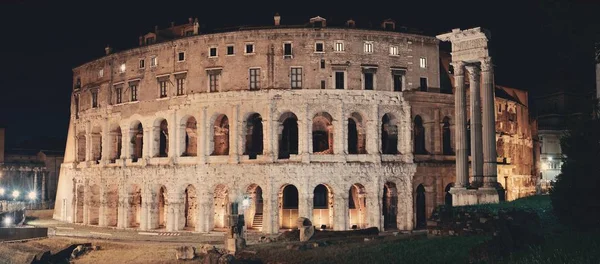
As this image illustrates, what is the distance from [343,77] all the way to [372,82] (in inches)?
76.8

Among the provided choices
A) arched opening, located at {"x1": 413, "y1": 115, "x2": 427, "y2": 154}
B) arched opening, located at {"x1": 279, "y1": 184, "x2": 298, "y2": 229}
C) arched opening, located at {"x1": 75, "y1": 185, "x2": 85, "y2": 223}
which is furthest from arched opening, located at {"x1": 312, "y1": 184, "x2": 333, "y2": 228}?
arched opening, located at {"x1": 75, "y1": 185, "x2": 85, "y2": 223}

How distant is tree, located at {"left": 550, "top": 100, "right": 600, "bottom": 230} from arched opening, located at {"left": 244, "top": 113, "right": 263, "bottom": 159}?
23639 millimetres

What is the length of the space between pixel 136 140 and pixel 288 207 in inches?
515

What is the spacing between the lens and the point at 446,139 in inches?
1656

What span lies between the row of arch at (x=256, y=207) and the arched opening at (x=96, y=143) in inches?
149

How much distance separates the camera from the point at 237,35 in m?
38.9

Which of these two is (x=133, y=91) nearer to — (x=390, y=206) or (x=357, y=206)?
(x=357, y=206)

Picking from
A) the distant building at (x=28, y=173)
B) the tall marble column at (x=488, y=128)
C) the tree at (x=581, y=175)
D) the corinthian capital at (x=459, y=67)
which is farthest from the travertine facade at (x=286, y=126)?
the distant building at (x=28, y=173)

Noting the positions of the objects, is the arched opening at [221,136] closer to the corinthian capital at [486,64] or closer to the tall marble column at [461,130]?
the tall marble column at [461,130]

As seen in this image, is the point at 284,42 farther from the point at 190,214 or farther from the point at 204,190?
the point at 190,214

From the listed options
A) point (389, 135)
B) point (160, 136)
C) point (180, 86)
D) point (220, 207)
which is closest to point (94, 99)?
point (160, 136)

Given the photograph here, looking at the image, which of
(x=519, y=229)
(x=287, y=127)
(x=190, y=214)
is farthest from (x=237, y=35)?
(x=519, y=229)

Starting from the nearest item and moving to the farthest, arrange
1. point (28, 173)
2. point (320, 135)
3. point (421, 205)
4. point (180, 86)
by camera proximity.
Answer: point (180, 86) → point (421, 205) → point (320, 135) → point (28, 173)

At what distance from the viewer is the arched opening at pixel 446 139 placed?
1622 inches
